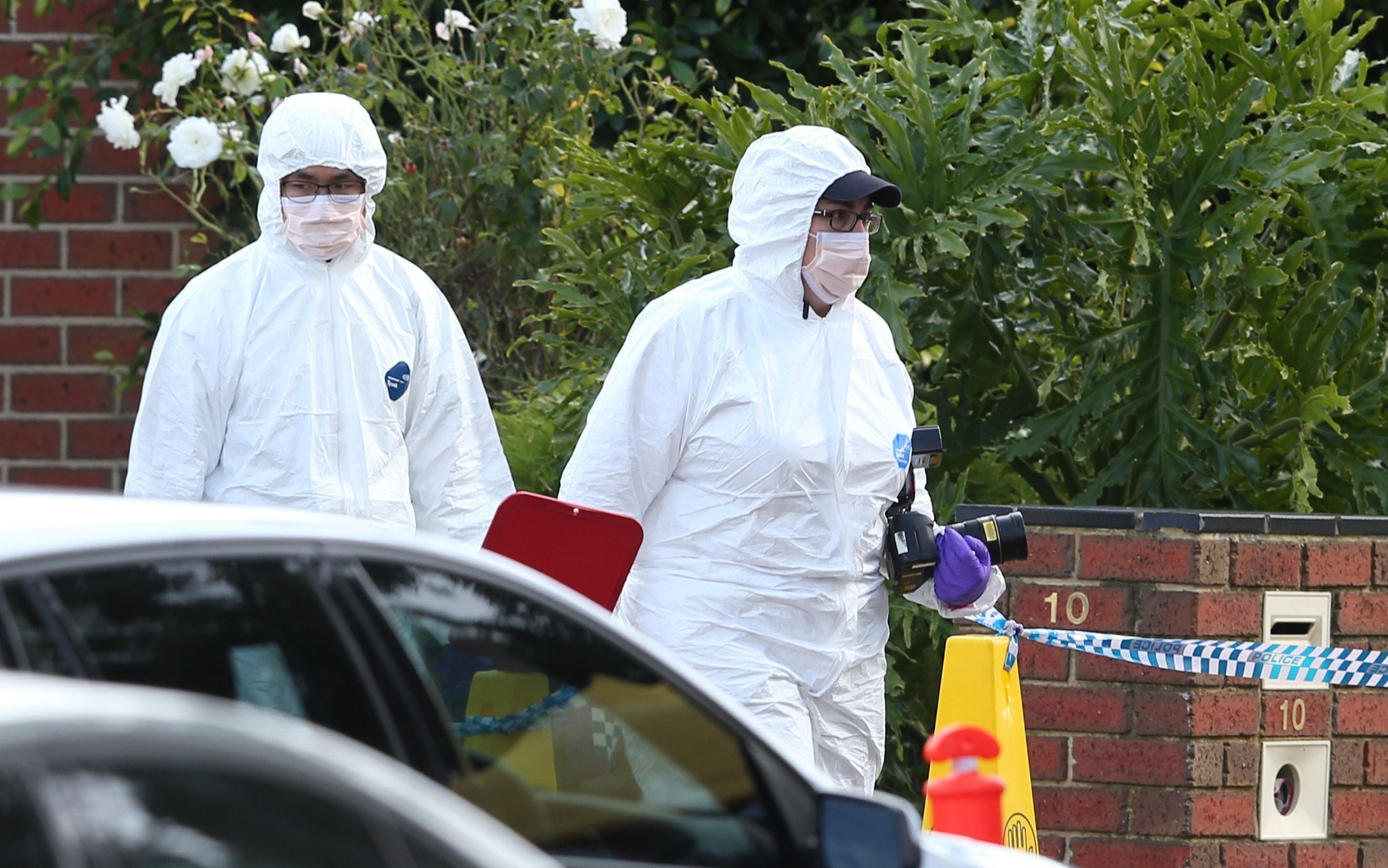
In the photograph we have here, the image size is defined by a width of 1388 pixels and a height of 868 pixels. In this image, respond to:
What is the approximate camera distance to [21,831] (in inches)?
51.4

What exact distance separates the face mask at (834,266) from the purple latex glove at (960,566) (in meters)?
0.54

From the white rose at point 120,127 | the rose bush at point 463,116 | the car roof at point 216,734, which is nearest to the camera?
the car roof at point 216,734

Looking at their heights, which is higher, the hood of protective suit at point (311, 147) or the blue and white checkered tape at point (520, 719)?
the hood of protective suit at point (311, 147)

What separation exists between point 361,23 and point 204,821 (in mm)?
5511

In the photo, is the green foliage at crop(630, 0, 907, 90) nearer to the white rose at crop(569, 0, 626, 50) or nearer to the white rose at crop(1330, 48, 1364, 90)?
the white rose at crop(569, 0, 626, 50)

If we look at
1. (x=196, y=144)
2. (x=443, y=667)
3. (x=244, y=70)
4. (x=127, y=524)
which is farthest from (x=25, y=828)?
(x=244, y=70)

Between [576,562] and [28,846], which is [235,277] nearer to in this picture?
[576,562]

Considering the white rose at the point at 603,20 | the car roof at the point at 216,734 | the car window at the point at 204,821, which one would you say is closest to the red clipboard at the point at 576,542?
the car roof at the point at 216,734

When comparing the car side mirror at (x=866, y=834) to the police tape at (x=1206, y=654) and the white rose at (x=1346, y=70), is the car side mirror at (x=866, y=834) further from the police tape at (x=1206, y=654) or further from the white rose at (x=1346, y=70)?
the white rose at (x=1346, y=70)

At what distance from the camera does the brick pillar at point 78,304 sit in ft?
24.9

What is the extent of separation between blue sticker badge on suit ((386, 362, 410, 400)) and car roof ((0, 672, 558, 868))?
9.97 ft

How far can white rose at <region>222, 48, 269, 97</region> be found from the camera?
6551 millimetres

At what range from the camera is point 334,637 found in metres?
2.09

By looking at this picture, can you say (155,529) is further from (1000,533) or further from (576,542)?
(1000,533)
